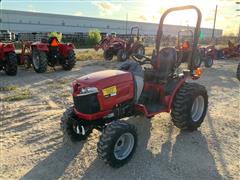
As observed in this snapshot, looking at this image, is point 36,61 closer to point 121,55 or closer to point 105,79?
point 121,55

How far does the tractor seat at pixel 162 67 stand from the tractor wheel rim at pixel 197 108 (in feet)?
2.54

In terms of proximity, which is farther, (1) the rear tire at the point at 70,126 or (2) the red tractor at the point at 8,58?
(2) the red tractor at the point at 8,58

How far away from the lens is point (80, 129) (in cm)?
412

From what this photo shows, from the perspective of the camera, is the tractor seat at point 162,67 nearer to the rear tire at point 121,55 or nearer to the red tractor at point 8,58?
the red tractor at point 8,58

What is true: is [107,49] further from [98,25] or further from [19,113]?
[98,25]

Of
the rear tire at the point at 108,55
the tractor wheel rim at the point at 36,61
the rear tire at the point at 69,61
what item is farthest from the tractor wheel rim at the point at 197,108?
the rear tire at the point at 108,55

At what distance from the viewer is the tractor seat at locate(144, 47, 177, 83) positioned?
497cm

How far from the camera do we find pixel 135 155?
13.9 feet

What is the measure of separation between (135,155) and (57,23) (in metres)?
48.5

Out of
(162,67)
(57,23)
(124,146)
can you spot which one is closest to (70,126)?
(124,146)

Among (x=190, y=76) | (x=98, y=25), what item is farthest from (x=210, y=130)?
(x=98, y=25)

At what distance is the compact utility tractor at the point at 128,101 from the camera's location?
12.7 ft

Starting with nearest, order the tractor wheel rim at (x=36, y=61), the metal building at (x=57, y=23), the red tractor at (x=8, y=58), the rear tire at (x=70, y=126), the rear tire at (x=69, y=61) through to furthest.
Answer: the rear tire at (x=70, y=126), the red tractor at (x=8, y=58), the tractor wheel rim at (x=36, y=61), the rear tire at (x=69, y=61), the metal building at (x=57, y=23)

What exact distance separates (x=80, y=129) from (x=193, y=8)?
8.93ft
